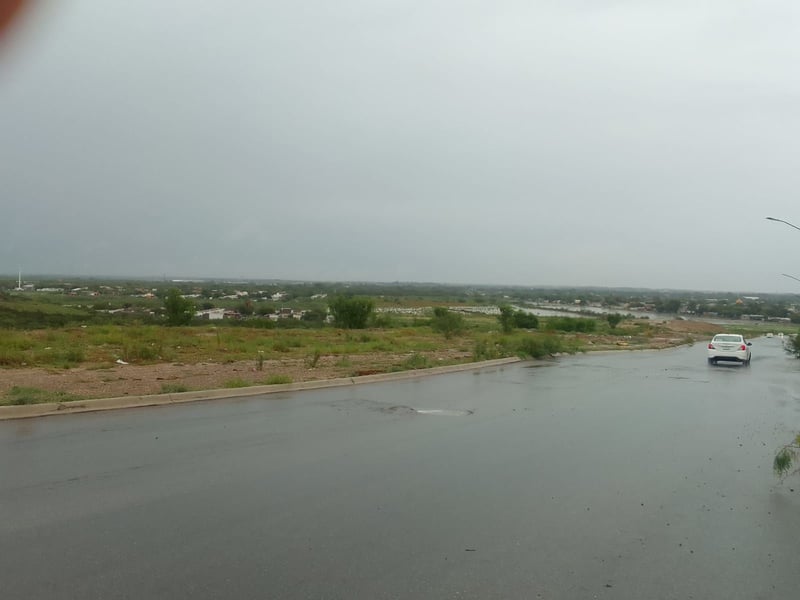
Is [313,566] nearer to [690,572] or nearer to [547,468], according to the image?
[690,572]

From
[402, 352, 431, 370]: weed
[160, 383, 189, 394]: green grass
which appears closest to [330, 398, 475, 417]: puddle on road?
[160, 383, 189, 394]: green grass

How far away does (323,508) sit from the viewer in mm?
7852

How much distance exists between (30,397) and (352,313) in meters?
44.5

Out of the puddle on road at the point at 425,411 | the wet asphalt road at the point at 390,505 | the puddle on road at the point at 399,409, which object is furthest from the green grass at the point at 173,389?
the puddle on road at the point at 425,411

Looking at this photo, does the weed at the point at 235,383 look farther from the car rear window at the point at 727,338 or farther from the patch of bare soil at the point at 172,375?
the car rear window at the point at 727,338

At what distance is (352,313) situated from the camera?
2287 inches

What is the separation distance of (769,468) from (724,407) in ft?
24.1

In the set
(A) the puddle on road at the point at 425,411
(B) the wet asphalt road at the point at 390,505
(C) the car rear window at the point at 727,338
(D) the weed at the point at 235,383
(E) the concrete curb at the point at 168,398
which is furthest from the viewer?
(C) the car rear window at the point at 727,338

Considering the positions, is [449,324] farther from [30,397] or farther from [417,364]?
[30,397]

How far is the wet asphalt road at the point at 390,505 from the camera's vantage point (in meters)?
5.94

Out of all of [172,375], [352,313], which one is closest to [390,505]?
[172,375]

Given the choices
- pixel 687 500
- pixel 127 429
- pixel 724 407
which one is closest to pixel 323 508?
pixel 687 500

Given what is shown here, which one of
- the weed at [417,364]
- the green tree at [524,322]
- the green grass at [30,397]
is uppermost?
the green grass at [30,397]

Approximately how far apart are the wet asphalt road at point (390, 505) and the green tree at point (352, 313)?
1685 inches
